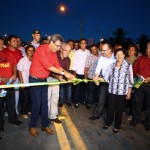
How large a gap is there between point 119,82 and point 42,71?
194cm

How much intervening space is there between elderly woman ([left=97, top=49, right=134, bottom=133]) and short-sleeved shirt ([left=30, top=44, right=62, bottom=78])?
5.37 feet

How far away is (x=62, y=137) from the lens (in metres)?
5.03

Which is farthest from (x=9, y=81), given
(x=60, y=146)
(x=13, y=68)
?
(x=60, y=146)

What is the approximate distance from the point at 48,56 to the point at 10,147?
2.15 m

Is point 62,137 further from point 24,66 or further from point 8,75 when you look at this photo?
point 24,66

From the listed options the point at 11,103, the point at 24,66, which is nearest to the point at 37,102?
the point at 11,103

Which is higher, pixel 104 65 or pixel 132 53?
pixel 132 53

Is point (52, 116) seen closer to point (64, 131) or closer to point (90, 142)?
point (64, 131)

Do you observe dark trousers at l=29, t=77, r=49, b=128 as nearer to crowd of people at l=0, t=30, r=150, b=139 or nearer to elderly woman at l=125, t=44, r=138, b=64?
crowd of people at l=0, t=30, r=150, b=139

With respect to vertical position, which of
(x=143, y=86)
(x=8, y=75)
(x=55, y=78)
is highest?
(x=8, y=75)

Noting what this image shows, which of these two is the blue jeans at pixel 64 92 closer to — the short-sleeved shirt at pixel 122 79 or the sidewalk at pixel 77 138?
the sidewalk at pixel 77 138

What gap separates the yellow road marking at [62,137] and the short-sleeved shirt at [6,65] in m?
1.84

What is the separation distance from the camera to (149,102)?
6.02 m

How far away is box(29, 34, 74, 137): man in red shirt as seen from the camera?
486 centimetres
